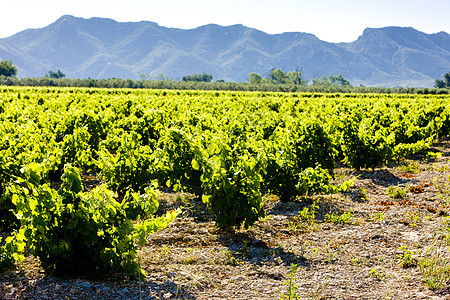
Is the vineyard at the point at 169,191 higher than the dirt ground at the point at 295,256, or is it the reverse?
the vineyard at the point at 169,191

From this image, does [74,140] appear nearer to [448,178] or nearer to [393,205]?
[393,205]

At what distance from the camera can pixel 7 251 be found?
429 cm

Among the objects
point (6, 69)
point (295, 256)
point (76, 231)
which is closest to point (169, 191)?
point (295, 256)

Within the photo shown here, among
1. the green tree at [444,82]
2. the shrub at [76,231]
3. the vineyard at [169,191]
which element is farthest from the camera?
the green tree at [444,82]

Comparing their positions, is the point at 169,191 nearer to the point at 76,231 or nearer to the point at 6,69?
the point at 76,231

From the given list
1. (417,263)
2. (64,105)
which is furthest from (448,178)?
(64,105)

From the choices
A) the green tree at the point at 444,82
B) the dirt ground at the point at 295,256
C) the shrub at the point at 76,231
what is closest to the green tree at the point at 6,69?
the dirt ground at the point at 295,256

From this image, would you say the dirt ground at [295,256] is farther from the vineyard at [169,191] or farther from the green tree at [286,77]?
the green tree at [286,77]

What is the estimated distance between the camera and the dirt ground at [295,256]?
423 cm

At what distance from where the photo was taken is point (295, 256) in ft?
17.1

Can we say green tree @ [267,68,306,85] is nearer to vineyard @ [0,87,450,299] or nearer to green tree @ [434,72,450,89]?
green tree @ [434,72,450,89]

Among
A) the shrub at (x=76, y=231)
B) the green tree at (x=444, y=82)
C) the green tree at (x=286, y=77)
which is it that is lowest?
the shrub at (x=76, y=231)

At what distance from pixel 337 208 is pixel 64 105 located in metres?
16.2

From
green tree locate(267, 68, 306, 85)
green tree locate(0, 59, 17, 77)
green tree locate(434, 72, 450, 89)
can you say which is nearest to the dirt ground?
green tree locate(0, 59, 17, 77)
